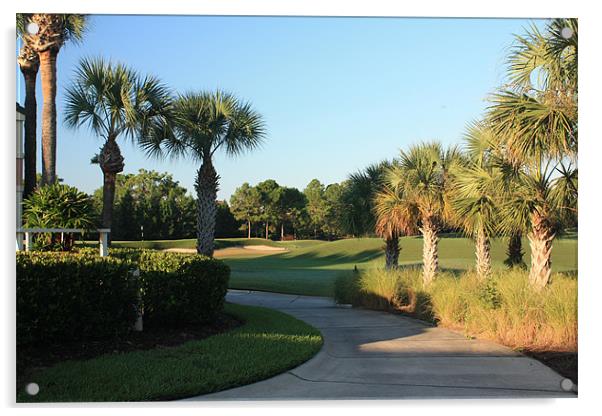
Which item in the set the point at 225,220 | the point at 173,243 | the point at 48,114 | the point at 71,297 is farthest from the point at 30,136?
the point at 225,220

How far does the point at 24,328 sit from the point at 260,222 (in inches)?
329

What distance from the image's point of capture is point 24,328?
6.53 m

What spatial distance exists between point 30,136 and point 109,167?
6.18 ft

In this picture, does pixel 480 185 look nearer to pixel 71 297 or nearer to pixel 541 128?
pixel 541 128

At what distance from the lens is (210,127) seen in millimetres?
11961

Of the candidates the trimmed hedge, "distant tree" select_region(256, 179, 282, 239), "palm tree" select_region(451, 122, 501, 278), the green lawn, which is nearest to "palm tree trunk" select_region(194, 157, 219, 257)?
the green lawn

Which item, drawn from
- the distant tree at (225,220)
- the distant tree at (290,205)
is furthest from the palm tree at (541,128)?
the distant tree at (225,220)

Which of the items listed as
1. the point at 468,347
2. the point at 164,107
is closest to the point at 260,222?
the point at 164,107

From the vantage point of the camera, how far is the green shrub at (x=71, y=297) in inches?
259

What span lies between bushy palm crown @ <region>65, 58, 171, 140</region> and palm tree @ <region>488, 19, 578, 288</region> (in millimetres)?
5783

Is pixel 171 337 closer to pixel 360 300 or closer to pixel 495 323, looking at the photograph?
pixel 495 323

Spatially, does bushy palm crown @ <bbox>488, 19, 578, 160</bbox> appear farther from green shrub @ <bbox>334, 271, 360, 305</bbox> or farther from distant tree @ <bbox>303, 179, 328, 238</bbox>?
green shrub @ <bbox>334, 271, 360, 305</bbox>

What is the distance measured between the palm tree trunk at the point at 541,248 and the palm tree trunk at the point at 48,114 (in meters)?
7.29

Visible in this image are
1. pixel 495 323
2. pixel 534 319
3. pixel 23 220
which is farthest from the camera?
pixel 495 323
